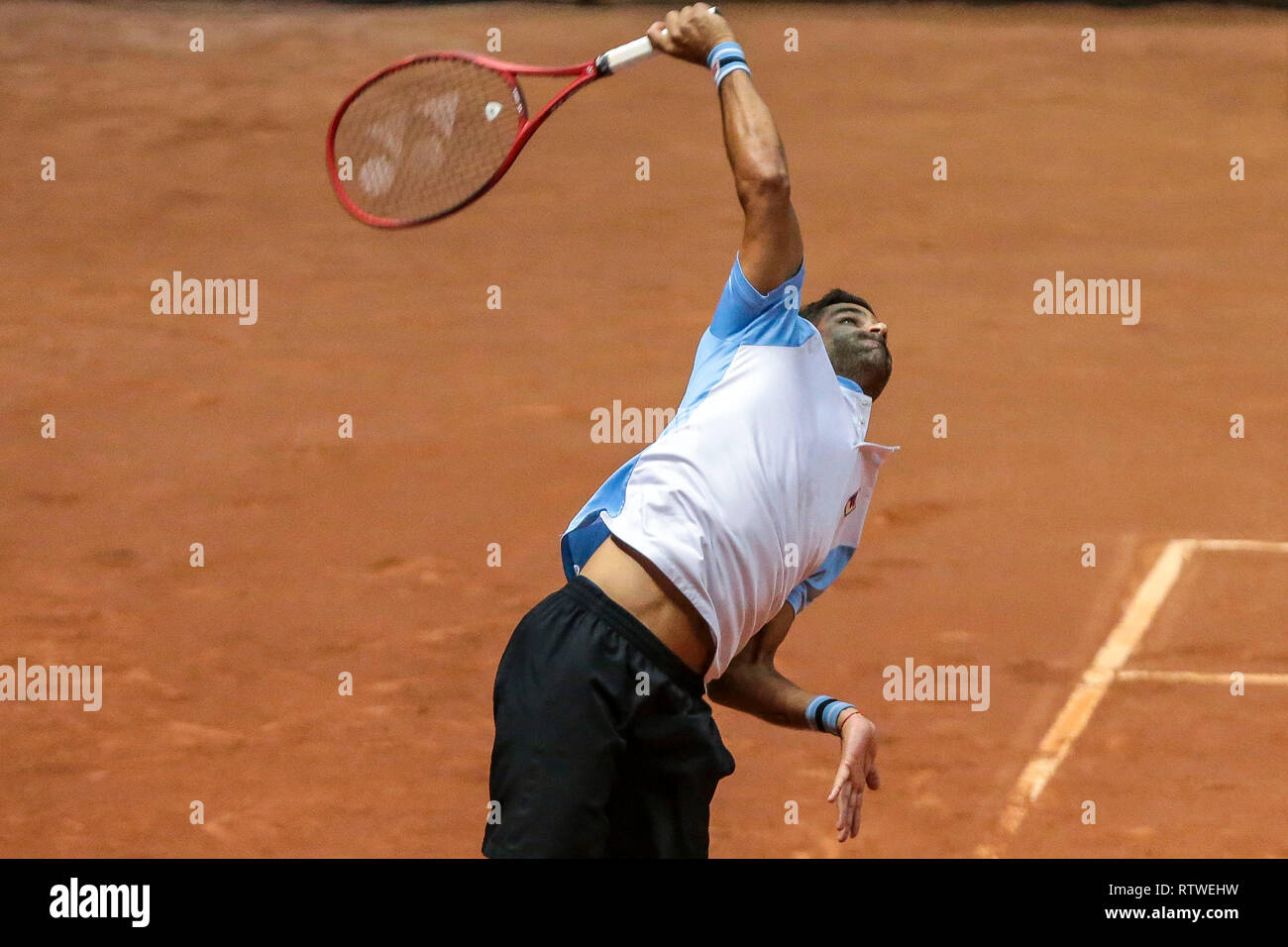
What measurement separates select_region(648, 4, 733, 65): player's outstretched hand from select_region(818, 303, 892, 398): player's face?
65cm

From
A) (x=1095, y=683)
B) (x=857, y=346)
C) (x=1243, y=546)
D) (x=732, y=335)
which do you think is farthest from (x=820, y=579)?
(x=1243, y=546)

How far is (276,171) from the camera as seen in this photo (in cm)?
1351

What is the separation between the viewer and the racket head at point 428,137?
456 cm

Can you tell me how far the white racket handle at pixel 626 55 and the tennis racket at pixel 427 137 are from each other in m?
0.54

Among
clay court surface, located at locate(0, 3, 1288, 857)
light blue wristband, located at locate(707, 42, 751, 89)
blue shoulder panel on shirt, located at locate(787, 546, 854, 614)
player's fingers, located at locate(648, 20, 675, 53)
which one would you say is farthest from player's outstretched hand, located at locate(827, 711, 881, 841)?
clay court surface, located at locate(0, 3, 1288, 857)

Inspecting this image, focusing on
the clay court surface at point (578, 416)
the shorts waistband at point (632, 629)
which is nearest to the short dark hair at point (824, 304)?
the shorts waistband at point (632, 629)

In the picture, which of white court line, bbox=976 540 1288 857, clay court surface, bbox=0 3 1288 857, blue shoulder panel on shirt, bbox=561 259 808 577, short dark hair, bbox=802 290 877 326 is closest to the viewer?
blue shoulder panel on shirt, bbox=561 259 808 577

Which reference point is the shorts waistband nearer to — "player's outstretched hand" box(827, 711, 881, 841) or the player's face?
"player's outstretched hand" box(827, 711, 881, 841)

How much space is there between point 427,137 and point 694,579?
181cm

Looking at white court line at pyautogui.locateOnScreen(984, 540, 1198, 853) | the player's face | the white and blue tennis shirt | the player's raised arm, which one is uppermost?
the player's raised arm

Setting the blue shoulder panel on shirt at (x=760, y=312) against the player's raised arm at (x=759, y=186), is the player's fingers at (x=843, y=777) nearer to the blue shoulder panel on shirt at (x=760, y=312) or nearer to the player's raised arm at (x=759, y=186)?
the blue shoulder panel on shirt at (x=760, y=312)

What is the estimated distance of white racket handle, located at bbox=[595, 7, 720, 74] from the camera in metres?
3.79

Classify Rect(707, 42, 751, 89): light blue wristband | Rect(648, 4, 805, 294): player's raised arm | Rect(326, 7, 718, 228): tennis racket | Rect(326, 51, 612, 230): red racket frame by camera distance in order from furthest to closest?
Rect(326, 7, 718, 228): tennis racket, Rect(326, 51, 612, 230): red racket frame, Rect(707, 42, 751, 89): light blue wristband, Rect(648, 4, 805, 294): player's raised arm

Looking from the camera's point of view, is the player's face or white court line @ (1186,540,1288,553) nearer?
the player's face
